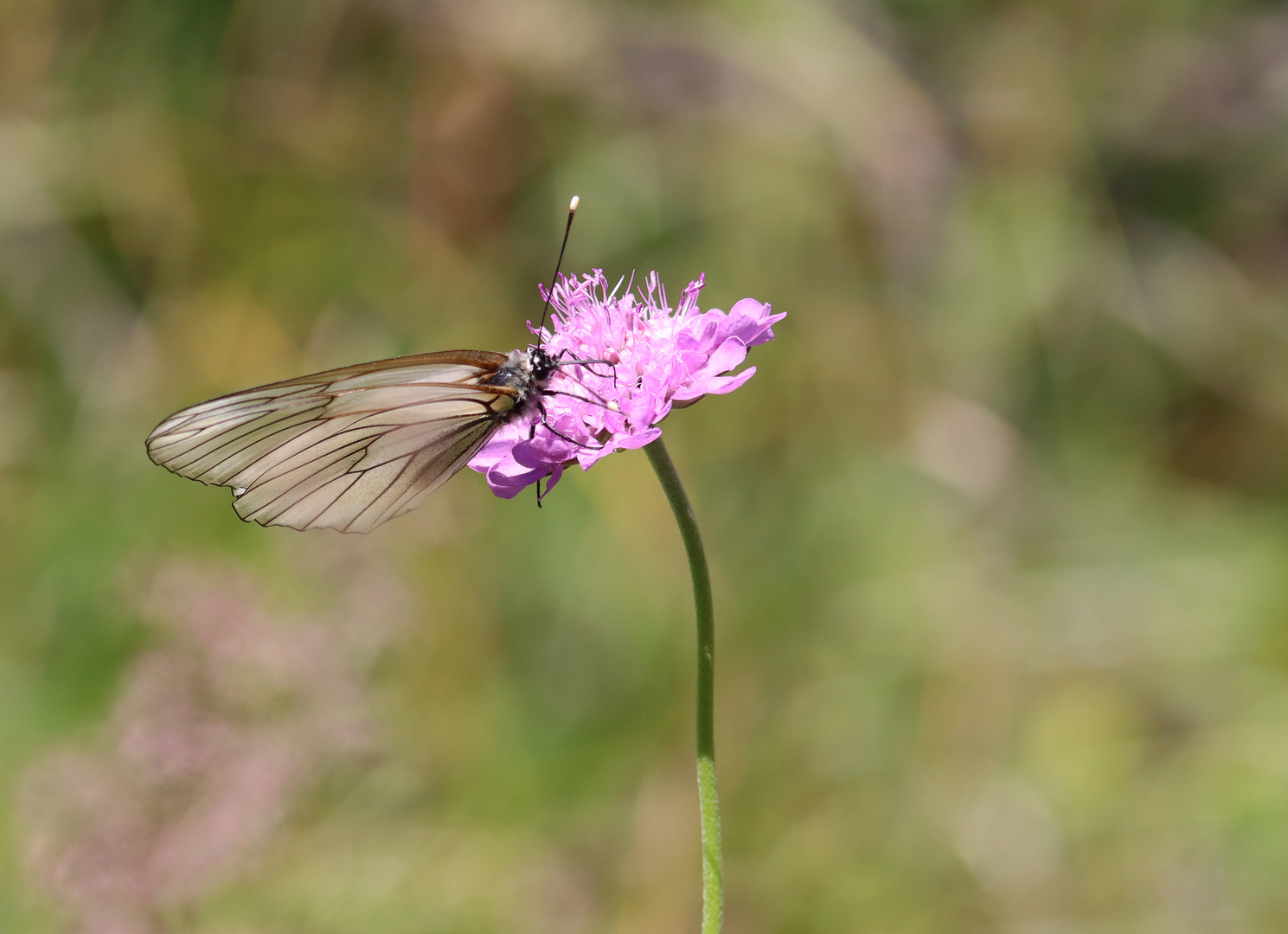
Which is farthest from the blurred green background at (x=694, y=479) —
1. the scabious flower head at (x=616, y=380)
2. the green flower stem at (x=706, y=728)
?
the green flower stem at (x=706, y=728)

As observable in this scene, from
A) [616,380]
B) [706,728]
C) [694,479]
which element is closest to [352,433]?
[616,380]

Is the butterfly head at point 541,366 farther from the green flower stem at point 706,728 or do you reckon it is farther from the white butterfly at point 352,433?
the green flower stem at point 706,728

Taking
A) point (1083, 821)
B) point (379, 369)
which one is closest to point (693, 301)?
point (379, 369)

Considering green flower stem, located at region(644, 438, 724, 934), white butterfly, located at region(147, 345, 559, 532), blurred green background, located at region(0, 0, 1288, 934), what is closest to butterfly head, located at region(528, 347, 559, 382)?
white butterfly, located at region(147, 345, 559, 532)

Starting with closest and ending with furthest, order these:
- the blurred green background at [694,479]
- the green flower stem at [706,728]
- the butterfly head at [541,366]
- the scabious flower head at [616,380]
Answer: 1. the green flower stem at [706,728]
2. the scabious flower head at [616,380]
3. the butterfly head at [541,366]
4. the blurred green background at [694,479]

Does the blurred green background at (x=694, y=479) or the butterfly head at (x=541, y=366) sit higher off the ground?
the blurred green background at (x=694, y=479)

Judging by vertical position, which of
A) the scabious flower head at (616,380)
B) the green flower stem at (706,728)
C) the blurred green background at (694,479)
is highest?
the blurred green background at (694,479)

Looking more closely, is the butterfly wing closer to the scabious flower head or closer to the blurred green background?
the scabious flower head
